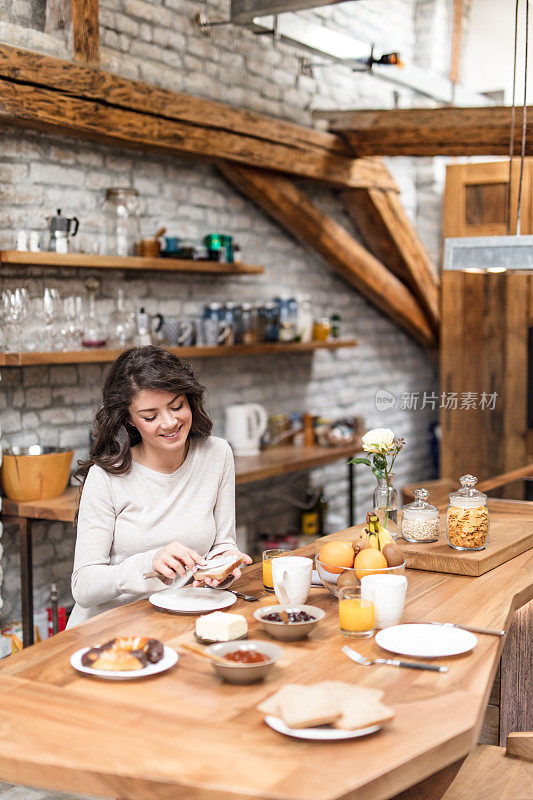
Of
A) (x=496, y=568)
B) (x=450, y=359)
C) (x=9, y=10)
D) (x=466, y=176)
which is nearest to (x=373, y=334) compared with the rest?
(x=450, y=359)

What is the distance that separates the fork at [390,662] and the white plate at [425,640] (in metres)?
0.04

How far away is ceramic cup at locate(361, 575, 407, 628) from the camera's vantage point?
2.08 meters

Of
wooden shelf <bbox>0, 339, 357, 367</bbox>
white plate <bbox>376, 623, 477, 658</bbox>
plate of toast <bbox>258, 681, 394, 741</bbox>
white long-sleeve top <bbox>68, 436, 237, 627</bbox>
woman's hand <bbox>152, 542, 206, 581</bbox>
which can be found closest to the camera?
plate of toast <bbox>258, 681, 394, 741</bbox>

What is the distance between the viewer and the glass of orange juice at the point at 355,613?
204 centimetres

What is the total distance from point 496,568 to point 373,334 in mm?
4549

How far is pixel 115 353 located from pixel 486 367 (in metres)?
3.19

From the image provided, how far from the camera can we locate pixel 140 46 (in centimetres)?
452

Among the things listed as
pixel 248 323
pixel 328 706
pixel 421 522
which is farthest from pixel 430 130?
pixel 328 706

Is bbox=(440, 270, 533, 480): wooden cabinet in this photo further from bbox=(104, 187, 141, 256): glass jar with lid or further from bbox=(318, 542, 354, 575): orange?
bbox=(318, 542, 354, 575): orange

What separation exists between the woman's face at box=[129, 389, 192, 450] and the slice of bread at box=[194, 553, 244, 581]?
461 millimetres

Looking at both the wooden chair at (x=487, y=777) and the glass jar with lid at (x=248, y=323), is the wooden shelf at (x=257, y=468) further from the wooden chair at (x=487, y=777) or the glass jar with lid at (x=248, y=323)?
the wooden chair at (x=487, y=777)

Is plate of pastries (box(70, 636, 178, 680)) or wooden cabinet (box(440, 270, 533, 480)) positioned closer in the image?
plate of pastries (box(70, 636, 178, 680))

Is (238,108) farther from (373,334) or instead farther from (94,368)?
(373,334)

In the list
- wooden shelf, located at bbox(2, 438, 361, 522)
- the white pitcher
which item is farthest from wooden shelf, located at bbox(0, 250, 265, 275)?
wooden shelf, located at bbox(2, 438, 361, 522)
